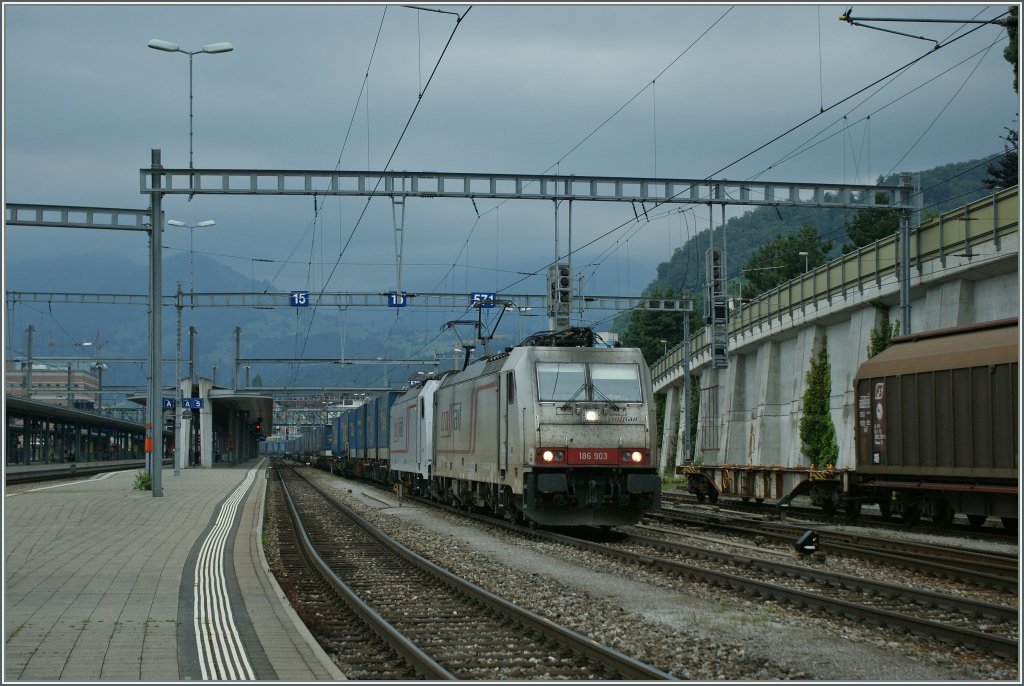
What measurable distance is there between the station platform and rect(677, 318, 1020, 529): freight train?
11431mm

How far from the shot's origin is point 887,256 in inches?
1337

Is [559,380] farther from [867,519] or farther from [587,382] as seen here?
[867,519]

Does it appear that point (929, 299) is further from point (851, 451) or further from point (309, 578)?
point (309, 578)

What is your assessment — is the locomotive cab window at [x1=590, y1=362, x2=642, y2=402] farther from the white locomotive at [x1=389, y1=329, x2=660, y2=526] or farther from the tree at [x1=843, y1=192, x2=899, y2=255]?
the tree at [x1=843, y1=192, x2=899, y2=255]

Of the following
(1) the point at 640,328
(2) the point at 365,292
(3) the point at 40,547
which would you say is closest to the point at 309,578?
(3) the point at 40,547

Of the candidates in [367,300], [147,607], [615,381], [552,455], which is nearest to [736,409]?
[367,300]

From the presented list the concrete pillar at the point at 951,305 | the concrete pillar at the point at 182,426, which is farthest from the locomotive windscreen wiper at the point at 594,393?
the concrete pillar at the point at 182,426

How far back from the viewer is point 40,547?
1638cm


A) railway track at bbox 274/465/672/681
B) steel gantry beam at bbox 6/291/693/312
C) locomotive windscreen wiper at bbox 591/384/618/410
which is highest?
steel gantry beam at bbox 6/291/693/312

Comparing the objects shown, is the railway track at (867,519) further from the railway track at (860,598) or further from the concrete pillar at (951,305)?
the concrete pillar at (951,305)

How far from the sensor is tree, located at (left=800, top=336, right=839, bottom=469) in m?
39.9

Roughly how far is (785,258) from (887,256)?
5993 centimetres

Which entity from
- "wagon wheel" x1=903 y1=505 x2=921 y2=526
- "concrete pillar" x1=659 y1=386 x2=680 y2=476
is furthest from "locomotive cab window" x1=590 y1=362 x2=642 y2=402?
"concrete pillar" x1=659 y1=386 x2=680 y2=476

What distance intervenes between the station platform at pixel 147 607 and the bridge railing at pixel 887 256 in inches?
764
